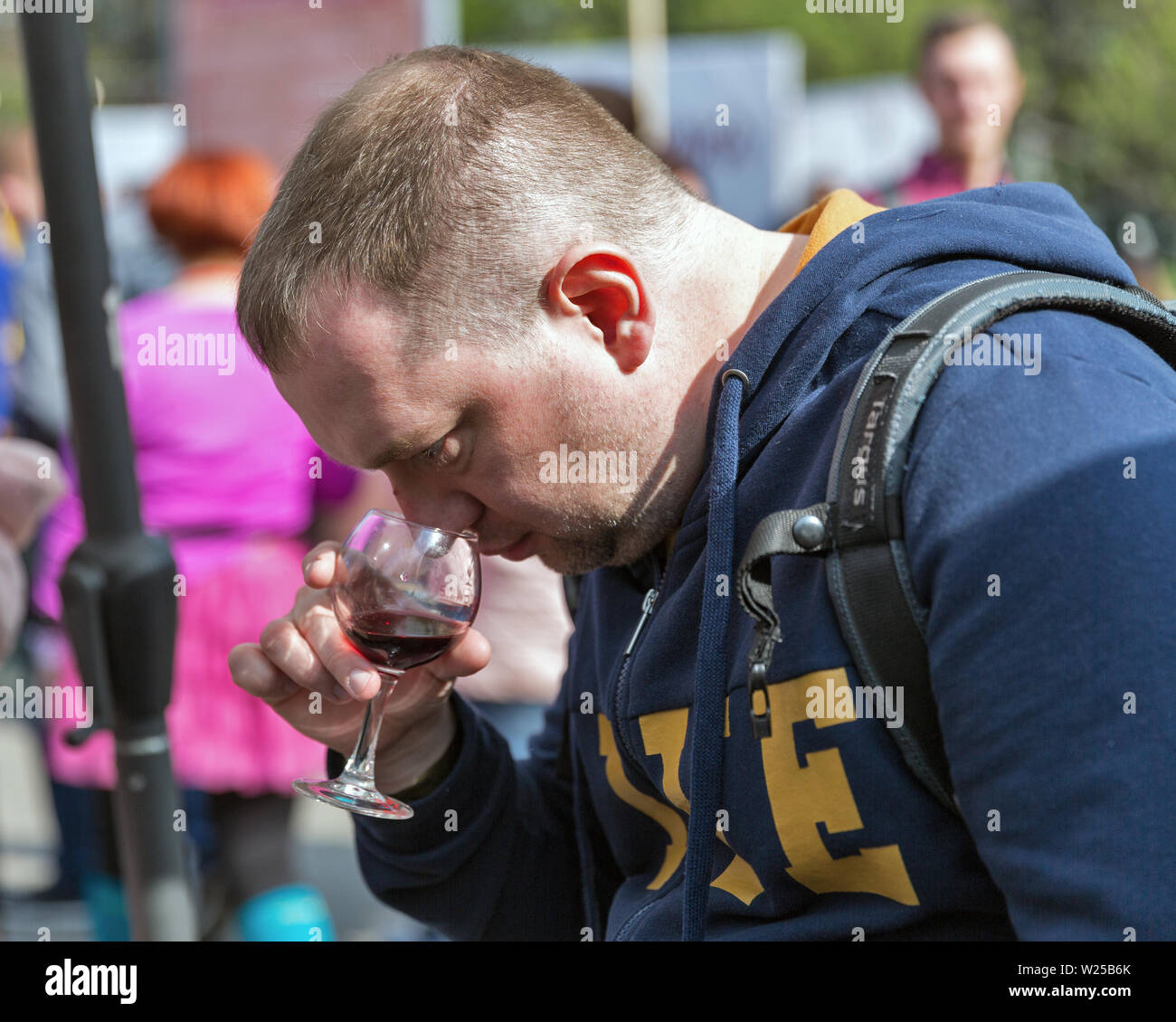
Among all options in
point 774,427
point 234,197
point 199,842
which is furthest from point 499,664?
point 774,427

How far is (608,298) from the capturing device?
159cm

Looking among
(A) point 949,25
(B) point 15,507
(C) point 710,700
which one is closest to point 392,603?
(C) point 710,700

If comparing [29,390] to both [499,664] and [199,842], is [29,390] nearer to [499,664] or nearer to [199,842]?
[199,842]

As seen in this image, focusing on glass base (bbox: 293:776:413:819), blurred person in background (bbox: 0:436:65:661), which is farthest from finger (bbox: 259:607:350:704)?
blurred person in background (bbox: 0:436:65:661)

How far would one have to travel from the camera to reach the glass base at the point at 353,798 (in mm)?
1717

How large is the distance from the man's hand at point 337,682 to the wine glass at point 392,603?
0.13 ft

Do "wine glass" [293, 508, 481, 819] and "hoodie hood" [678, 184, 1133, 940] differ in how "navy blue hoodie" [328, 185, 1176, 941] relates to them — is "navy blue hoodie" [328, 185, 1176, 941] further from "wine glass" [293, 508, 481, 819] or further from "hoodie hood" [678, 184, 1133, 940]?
"wine glass" [293, 508, 481, 819]

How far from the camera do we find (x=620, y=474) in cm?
166

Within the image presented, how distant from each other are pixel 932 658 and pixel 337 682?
3.04 feet

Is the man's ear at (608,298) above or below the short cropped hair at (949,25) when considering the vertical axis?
below

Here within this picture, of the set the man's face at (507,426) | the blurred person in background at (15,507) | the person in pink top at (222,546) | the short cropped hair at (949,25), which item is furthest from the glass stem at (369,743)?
the short cropped hair at (949,25)

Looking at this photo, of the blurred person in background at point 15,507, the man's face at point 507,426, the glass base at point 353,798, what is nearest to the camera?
the man's face at point 507,426

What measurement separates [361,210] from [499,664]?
2.10 m

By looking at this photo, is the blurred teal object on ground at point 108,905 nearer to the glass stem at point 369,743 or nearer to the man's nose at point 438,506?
the glass stem at point 369,743
